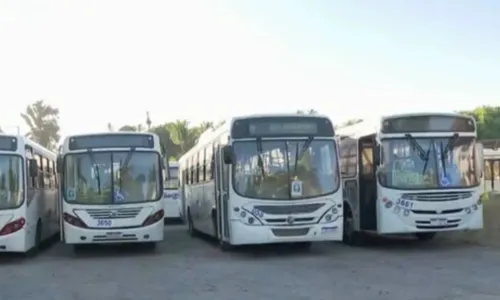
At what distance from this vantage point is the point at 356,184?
1867 centimetres

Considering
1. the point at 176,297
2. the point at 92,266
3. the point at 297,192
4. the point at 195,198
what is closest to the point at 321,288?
the point at 176,297

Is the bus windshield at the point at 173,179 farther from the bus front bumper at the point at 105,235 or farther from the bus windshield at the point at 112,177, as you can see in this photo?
the bus front bumper at the point at 105,235

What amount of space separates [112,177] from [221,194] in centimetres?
253

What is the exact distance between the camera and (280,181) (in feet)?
53.1

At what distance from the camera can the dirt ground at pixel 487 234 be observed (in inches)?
717

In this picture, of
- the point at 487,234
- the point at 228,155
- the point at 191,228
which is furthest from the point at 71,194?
the point at 487,234

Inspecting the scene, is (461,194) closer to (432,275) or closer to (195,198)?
(432,275)

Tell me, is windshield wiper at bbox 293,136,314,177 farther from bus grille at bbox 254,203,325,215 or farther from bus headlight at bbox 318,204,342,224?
bus headlight at bbox 318,204,342,224

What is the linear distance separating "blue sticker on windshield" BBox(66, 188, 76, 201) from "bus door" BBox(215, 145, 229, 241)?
3.21 m

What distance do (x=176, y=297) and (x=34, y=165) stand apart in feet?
26.2

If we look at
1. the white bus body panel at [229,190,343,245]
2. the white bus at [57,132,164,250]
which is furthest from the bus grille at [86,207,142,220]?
the white bus body panel at [229,190,343,245]

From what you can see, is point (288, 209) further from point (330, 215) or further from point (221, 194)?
point (221, 194)

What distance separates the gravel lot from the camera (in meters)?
11.0

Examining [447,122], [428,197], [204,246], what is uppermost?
[447,122]
